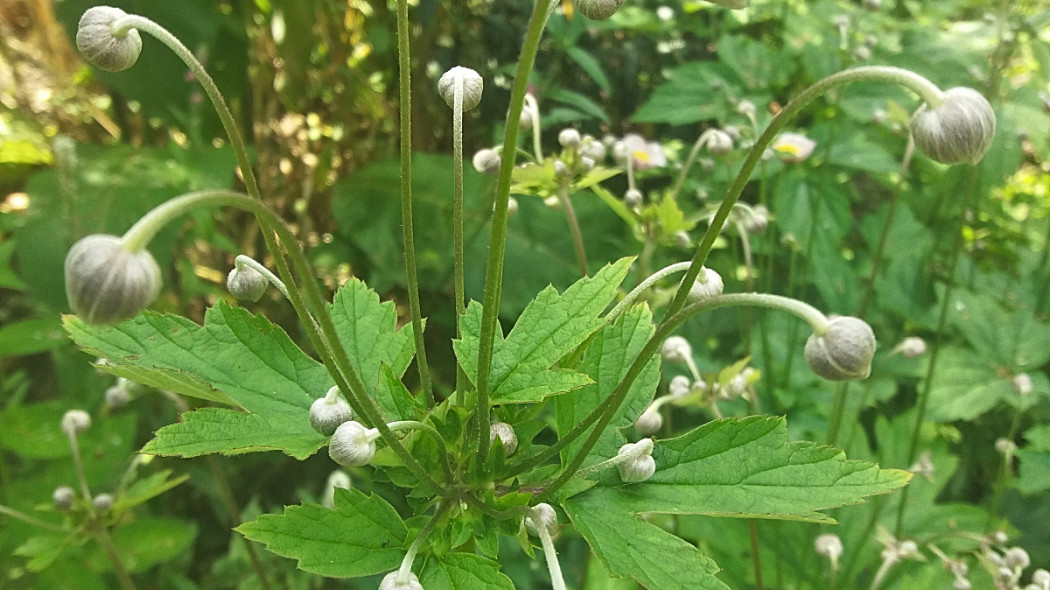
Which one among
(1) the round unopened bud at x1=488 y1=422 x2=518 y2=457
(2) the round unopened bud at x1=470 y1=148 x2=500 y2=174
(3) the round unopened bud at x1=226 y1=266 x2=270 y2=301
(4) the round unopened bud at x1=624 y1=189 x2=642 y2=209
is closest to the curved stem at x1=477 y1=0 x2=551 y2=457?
(1) the round unopened bud at x1=488 y1=422 x2=518 y2=457

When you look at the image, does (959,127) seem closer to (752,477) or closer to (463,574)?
(752,477)

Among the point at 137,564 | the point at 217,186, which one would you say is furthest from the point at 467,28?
the point at 137,564

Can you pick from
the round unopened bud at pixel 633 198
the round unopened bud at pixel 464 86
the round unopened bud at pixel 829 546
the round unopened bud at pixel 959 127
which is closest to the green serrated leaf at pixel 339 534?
the round unopened bud at pixel 464 86

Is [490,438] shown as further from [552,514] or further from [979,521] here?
[979,521]

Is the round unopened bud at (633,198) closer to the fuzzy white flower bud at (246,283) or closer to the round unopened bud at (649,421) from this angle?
the round unopened bud at (649,421)

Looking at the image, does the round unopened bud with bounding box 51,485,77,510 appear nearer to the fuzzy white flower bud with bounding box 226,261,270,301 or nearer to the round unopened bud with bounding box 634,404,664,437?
the fuzzy white flower bud with bounding box 226,261,270,301

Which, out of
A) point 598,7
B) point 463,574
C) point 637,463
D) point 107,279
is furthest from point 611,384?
point 107,279
